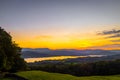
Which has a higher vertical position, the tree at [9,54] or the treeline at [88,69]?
the tree at [9,54]

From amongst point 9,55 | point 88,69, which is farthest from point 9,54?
point 88,69

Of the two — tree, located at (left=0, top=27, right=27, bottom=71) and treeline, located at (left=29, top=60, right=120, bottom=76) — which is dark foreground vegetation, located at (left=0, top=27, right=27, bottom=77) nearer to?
tree, located at (left=0, top=27, right=27, bottom=71)

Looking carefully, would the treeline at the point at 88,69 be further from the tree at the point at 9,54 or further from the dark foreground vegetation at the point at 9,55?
the tree at the point at 9,54

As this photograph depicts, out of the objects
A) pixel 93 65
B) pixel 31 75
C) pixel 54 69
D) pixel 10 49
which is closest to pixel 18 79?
pixel 31 75

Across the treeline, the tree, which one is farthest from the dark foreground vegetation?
the treeline

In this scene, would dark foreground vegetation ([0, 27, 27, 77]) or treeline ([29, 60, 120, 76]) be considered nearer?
dark foreground vegetation ([0, 27, 27, 77])

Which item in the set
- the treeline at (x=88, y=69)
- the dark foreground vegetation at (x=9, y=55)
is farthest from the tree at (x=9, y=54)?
the treeline at (x=88, y=69)

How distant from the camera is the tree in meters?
41.3

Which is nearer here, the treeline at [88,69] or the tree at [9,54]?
the tree at [9,54]

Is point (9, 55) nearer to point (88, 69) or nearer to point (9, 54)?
point (9, 54)

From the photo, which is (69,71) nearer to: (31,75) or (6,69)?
(6,69)

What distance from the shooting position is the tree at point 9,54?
41312 mm

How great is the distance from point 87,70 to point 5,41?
101 ft

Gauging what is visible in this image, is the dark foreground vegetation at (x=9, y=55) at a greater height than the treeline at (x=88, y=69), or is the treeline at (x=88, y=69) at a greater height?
the dark foreground vegetation at (x=9, y=55)
